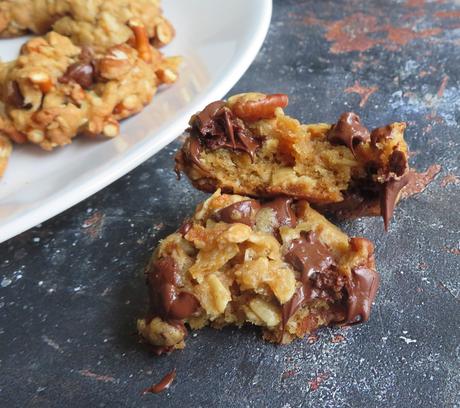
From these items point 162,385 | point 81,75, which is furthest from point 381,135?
point 81,75

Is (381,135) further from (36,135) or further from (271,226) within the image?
(36,135)

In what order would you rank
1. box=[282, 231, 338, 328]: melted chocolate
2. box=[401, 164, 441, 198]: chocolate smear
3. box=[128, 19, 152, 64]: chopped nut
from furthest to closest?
box=[128, 19, 152, 64]: chopped nut, box=[401, 164, 441, 198]: chocolate smear, box=[282, 231, 338, 328]: melted chocolate

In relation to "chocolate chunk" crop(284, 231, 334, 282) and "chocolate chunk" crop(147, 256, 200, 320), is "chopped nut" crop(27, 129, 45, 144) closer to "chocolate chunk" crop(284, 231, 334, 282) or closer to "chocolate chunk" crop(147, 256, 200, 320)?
"chocolate chunk" crop(147, 256, 200, 320)

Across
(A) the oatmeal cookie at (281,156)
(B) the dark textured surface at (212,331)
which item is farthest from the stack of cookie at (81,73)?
(A) the oatmeal cookie at (281,156)

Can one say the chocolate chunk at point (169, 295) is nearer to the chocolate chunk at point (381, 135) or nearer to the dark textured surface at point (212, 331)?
the dark textured surface at point (212, 331)

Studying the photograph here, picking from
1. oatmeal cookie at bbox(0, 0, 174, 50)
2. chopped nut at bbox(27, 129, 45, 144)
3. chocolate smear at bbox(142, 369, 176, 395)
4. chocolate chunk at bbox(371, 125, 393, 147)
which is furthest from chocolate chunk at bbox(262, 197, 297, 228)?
oatmeal cookie at bbox(0, 0, 174, 50)

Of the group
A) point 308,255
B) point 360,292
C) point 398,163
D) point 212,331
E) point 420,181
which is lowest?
point 420,181

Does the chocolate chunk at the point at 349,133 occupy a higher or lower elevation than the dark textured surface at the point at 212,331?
higher
